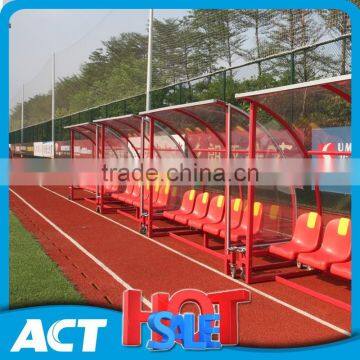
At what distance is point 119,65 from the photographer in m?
31.4

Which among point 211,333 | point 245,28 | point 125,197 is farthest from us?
point 245,28

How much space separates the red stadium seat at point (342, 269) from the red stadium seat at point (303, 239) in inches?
28.3

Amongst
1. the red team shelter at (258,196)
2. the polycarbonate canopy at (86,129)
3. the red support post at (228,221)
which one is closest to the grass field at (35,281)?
the red support post at (228,221)

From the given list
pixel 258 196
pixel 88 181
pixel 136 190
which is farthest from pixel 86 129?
pixel 258 196

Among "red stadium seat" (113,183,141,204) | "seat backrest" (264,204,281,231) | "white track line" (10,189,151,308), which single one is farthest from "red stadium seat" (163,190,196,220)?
"red stadium seat" (113,183,141,204)

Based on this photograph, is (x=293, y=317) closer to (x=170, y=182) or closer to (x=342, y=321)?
(x=342, y=321)

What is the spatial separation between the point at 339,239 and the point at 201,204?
3529 mm

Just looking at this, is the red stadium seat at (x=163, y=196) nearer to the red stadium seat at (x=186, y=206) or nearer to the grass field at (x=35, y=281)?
the red stadium seat at (x=186, y=206)

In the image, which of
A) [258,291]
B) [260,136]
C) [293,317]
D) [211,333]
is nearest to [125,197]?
[260,136]

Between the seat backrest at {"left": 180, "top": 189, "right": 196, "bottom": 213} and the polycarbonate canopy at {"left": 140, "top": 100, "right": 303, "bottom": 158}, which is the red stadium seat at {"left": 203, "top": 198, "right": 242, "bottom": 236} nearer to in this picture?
the polycarbonate canopy at {"left": 140, "top": 100, "right": 303, "bottom": 158}

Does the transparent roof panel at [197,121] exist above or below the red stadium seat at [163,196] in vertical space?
above

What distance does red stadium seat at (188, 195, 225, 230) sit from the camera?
8.47 metres

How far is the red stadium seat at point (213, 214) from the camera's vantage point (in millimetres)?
8469

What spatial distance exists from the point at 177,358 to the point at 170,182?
711cm
